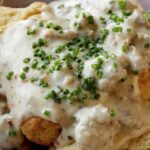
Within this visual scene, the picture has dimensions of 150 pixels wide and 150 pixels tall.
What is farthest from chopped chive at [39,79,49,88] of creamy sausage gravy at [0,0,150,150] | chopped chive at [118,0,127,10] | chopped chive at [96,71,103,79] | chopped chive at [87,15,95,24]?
chopped chive at [118,0,127,10]

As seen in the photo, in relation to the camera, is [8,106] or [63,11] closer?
[8,106]

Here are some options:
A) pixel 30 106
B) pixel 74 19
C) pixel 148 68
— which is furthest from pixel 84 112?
pixel 74 19

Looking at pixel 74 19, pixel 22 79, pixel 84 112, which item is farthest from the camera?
pixel 74 19

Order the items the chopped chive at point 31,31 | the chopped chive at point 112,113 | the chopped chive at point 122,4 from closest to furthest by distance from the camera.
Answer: the chopped chive at point 112,113 → the chopped chive at point 31,31 → the chopped chive at point 122,4

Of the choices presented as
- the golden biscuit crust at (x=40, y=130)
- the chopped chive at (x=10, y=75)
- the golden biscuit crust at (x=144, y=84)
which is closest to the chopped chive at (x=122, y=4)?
the golden biscuit crust at (x=144, y=84)

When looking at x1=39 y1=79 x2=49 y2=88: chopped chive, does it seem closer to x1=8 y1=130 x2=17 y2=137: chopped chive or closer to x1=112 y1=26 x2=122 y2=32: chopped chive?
x1=8 y1=130 x2=17 y2=137: chopped chive

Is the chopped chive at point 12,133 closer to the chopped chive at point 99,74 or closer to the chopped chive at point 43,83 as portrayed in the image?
the chopped chive at point 43,83

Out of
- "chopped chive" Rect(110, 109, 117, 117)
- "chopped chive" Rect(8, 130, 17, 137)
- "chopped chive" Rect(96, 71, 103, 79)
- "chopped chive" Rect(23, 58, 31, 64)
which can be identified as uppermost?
"chopped chive" Rect(23, 58, 31, 64)

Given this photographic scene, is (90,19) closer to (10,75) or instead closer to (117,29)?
(117,29)

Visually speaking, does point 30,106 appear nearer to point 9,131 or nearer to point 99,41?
point 9,131
